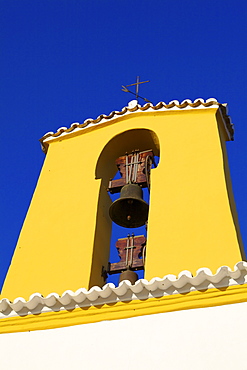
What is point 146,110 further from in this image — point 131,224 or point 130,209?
point 131,224

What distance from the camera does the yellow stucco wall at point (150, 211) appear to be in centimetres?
461

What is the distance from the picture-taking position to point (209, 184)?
16.5ft

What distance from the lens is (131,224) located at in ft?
18.4

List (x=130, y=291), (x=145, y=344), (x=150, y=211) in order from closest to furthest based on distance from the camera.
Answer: (x=145, y=344)
(x=130, y=291)
(x=150, y=211)

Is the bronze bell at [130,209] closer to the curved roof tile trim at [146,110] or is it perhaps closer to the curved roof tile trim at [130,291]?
the curved roof tile trim at [146,110]

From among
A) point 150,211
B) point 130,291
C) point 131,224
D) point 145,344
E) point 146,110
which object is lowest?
point 145,344

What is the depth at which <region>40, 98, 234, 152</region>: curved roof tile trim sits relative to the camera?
233 inches

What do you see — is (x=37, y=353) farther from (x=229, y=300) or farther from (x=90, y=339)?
(x=229, y=300)

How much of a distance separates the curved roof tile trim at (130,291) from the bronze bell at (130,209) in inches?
50.8

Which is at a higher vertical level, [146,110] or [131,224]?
[146,110]

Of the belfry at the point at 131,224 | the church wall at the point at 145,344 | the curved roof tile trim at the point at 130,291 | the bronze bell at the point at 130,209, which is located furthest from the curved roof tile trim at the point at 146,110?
the church wall at the point at 145,344

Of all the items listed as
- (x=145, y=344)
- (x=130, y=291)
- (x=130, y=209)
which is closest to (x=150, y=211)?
(x=130, y=209)

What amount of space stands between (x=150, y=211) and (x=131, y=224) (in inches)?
22.4

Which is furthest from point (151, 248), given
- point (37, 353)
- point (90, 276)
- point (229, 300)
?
point (37, 353)
